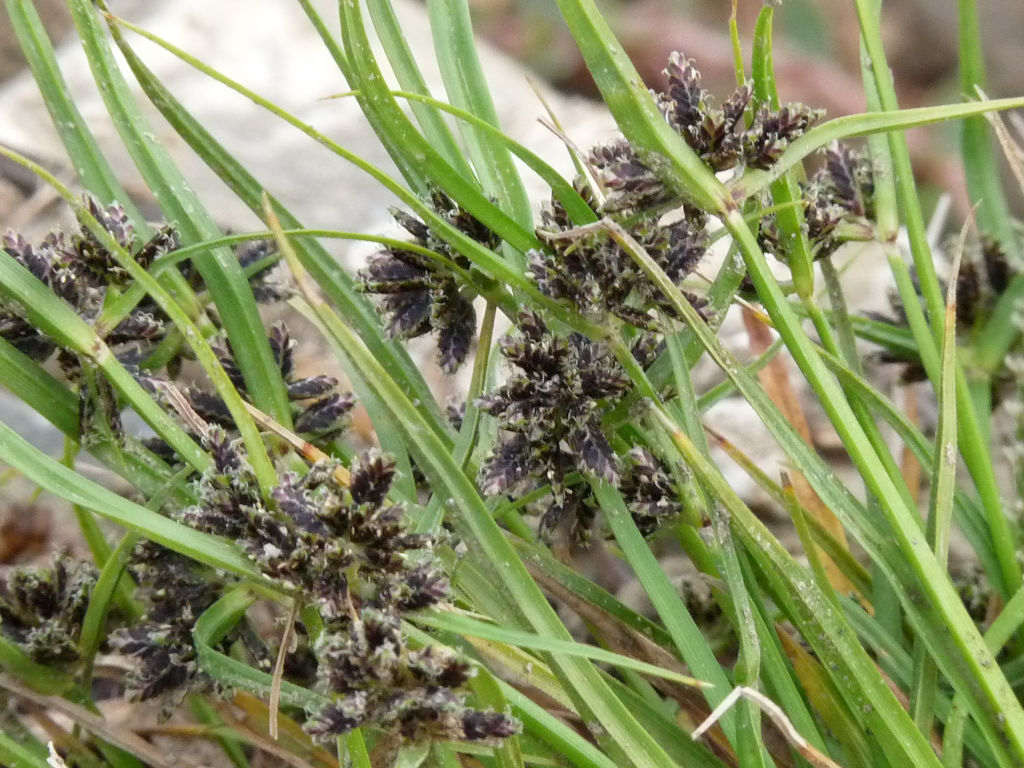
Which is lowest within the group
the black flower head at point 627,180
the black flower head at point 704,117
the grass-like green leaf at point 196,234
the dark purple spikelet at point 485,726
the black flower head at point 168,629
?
the black flower head at point 168,629

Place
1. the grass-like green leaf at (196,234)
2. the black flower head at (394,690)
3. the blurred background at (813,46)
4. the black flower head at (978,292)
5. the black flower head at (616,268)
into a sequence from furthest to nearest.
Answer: the blurred background at (813,46) < the black flower head at (978,292) < the grass-like green leaf at (196,234) < the black flower head at (616,268) < the black flower head at (394,690)

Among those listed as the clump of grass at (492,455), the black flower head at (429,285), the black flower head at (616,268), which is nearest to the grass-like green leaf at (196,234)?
the clump of grass at (492,455)

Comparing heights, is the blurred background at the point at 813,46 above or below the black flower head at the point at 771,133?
above

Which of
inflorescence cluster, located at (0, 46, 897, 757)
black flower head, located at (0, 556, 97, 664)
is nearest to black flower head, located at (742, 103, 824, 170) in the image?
inflorescence cluster, located at (0, 46, 897, 757)

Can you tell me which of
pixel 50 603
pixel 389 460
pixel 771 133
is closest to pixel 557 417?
pixel 389 460

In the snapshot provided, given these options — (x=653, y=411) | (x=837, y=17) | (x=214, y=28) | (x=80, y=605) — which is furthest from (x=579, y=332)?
(x=837, y=17)

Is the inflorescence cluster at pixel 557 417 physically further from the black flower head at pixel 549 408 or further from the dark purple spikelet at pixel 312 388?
the dark purple spikelet at pixel 312 388

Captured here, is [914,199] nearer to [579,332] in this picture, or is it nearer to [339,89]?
[579,332]

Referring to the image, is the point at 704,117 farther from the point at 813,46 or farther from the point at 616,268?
the point at 813,46
